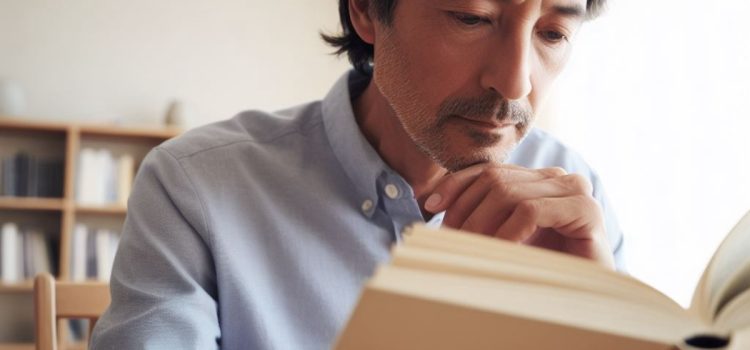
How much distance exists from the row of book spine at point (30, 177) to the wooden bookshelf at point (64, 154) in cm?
4

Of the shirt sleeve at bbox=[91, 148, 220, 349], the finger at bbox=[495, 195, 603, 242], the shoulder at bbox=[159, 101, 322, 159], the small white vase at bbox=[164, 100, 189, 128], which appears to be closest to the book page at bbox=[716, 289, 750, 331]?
the finger at bbox=[495, 195, 603, 242]

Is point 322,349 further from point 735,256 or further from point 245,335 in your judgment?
point 735,256

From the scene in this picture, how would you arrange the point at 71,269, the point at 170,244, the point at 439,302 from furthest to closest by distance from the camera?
1. the point at 71,269
2. the point at 170,244
3. the point at 439,302

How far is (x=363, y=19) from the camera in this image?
4.58 feet

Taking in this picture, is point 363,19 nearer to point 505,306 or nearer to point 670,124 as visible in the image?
point 505,306

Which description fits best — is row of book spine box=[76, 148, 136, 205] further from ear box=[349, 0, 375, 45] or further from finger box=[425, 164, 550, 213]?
finger box=[425, 164, 550, 213]

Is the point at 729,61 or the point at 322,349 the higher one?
the point at 729,61

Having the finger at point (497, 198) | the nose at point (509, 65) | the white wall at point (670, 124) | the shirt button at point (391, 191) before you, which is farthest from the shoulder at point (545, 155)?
the white wall at point (670, 124)

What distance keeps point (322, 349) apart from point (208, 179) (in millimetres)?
279

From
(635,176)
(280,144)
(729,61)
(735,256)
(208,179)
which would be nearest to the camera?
(735,256)

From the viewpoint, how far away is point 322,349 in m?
1.19

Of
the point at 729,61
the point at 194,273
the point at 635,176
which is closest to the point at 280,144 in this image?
the point at 194,273

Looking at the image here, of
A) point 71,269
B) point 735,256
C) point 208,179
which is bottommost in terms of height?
point 71,269

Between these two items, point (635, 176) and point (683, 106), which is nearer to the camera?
point (683, 106)
